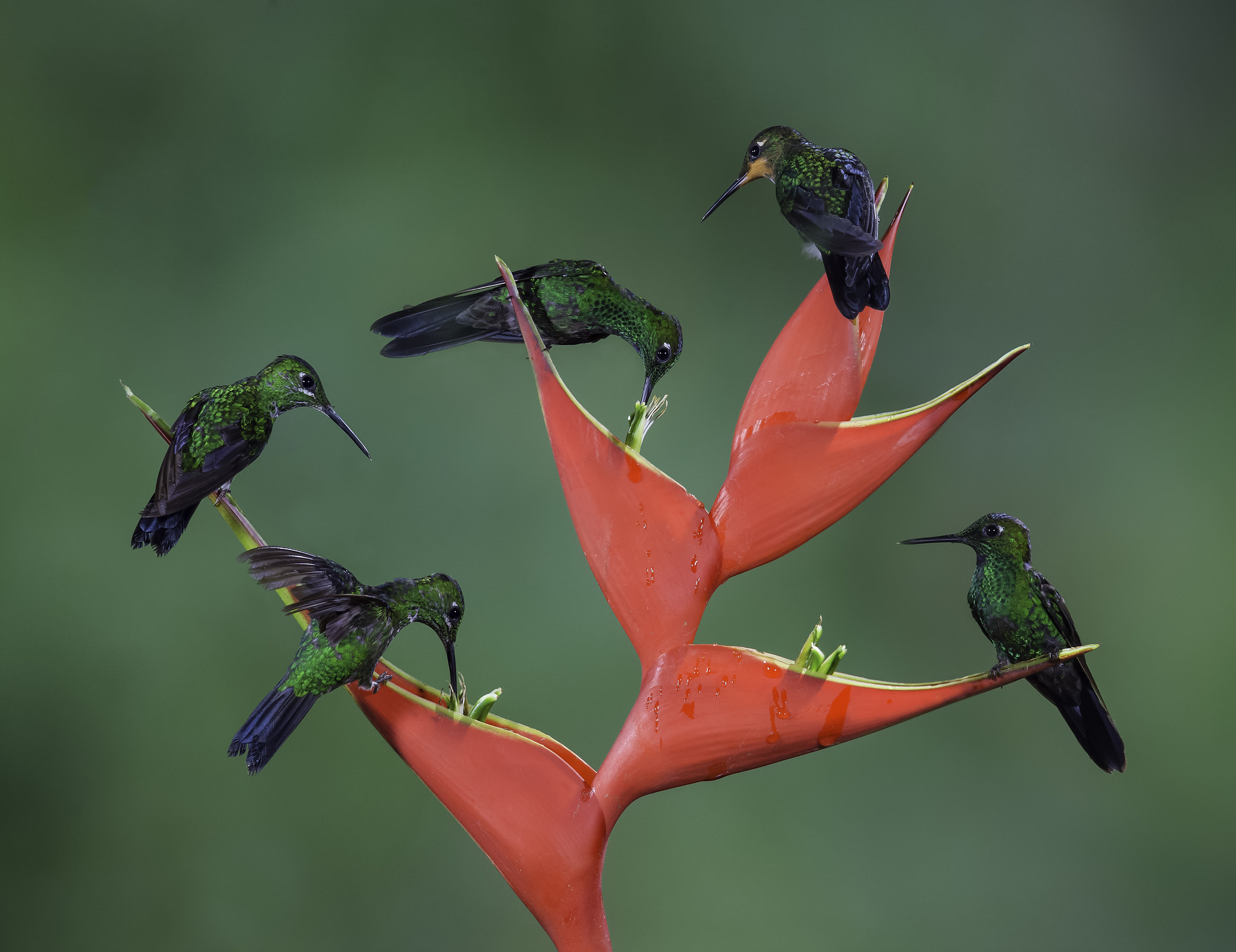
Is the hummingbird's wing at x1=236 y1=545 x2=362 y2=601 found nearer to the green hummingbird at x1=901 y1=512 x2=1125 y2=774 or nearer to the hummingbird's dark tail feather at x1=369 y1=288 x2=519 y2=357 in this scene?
the hummingbird's dark tail feather at x1=369 y1=288 x2=519 y2=357

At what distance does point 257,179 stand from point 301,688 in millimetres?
770

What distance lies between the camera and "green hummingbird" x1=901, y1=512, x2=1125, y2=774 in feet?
2.37

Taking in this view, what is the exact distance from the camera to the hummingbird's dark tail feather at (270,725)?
613mm

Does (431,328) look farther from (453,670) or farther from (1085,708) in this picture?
(1085,708)

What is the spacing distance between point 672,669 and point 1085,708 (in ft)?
1.10

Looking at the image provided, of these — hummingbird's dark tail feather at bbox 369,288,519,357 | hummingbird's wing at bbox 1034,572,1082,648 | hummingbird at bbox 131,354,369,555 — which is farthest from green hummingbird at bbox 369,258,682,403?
hummingbird's wing at bbox 1034,572,1082,648

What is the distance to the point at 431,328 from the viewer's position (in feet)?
2.54

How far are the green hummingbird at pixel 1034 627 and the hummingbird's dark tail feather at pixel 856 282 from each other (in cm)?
19

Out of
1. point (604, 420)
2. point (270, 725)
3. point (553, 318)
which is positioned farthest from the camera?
point (604, 420)

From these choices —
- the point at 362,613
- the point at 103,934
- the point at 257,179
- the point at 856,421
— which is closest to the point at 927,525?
the point at 856,421

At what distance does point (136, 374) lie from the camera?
1.15 metres

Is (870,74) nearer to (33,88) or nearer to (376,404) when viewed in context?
(376,404)

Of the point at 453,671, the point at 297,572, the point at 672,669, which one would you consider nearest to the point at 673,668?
the point at 672,669

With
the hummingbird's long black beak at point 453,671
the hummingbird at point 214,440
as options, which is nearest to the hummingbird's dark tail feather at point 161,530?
the hummingbird at point 214,440
